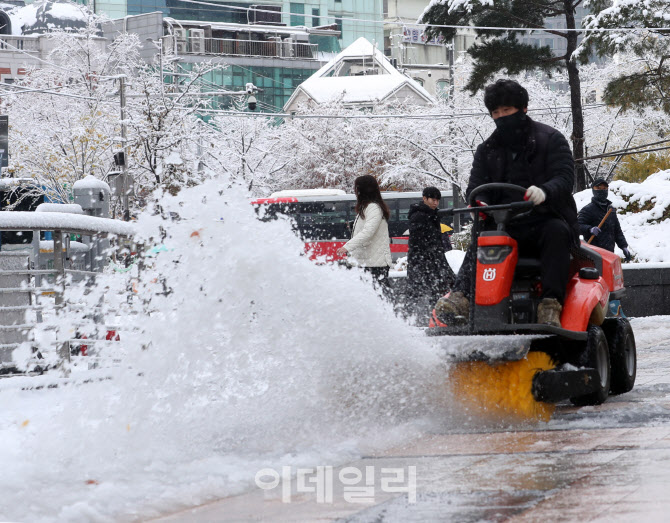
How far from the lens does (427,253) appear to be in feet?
31.1

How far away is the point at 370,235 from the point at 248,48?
255 ft

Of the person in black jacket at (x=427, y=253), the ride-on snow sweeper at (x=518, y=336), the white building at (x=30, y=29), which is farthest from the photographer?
the white building at (x=30, y=29)

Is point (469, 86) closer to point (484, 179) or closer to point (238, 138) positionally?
point (484, 179)

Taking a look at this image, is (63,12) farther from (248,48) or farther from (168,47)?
(168,47)

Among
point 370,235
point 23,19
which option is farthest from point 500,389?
point 23,19

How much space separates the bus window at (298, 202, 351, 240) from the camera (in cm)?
4134

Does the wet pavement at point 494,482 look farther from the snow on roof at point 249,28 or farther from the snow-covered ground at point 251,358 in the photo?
the snow on roof at point 249,28

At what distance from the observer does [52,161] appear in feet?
140

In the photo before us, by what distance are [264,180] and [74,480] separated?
177ft

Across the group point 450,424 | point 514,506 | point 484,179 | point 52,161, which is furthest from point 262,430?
point 52,161

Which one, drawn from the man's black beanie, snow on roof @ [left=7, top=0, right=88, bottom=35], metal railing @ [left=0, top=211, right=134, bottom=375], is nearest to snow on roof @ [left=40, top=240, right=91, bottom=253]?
metal railing @ [left=0, top=211, right=134, bottom=375]

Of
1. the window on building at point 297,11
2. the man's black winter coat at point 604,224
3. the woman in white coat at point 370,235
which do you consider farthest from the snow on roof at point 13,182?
the window on building at point 297,11

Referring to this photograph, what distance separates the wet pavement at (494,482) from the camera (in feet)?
10.9

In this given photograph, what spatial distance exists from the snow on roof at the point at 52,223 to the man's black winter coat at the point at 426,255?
9.43 feet
